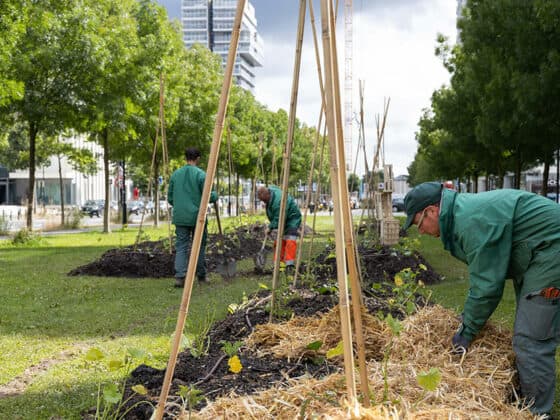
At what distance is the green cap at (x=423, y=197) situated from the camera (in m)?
3.28

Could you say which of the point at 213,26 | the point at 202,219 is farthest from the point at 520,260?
the point at 213,26

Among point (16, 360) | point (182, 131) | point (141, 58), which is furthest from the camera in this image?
point (182, 131)

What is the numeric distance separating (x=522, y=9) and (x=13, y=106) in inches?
493

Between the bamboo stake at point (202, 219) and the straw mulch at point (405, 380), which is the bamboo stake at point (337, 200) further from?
the bamboo stake at point (202, 219)

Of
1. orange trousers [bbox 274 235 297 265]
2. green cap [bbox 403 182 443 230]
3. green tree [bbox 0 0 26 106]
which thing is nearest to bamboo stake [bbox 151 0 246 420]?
green cap [bbox 403 182 443 230]

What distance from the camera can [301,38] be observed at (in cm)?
403

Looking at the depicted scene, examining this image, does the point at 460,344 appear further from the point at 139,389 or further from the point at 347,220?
the point at 139,389

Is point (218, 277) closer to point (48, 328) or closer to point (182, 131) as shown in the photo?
point (48, 328)

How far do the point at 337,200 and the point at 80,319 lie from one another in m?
4.82

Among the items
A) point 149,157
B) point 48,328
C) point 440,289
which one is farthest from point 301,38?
point 149,157

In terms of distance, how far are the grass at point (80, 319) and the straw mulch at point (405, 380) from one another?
68 cm

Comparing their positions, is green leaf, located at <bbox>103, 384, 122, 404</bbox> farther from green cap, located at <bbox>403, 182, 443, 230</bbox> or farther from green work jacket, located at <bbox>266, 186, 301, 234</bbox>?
green work jacket, located at <bbox>266, 186, 301, 234</bbox>

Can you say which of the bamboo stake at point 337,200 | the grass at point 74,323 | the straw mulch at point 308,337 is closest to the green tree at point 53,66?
the grass at point 74,323

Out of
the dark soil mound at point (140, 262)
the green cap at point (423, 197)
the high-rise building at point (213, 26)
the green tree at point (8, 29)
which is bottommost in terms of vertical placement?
the dark soil mound at point (140, 262)
